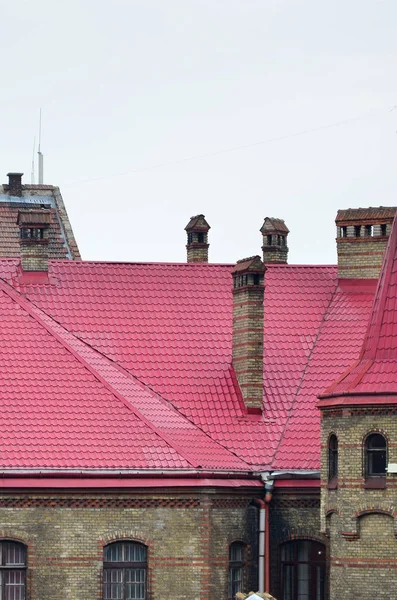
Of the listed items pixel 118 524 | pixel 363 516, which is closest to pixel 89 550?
pixel 118 524

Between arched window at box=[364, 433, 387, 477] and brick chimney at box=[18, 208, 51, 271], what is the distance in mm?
11676

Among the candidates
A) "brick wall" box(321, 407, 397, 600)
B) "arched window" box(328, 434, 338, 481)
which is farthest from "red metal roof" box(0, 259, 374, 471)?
"brick wall" box(321, 407, 397, 600)

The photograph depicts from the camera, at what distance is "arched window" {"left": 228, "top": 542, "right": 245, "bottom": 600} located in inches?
2042

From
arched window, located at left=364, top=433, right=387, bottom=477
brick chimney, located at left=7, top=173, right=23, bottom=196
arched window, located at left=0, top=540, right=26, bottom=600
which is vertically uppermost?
brick chimney, located at left=7, top=173, right=23, bottom=196

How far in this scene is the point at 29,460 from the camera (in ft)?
164

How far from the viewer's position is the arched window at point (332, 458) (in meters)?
51.0

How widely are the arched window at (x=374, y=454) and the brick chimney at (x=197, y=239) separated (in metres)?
13.8

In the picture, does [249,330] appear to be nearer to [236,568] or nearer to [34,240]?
[34,240]

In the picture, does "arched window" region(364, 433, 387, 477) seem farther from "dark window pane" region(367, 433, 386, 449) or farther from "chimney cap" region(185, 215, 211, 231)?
"chimney cap" region(185, 215, 211, 231)

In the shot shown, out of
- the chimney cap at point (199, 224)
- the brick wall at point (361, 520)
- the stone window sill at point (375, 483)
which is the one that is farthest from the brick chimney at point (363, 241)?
the stone window sill at point (375, 483)

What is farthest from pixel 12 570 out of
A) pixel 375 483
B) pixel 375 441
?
pixel 375 441

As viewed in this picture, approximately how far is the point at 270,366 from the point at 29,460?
29.8ft

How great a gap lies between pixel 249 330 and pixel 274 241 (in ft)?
26.1

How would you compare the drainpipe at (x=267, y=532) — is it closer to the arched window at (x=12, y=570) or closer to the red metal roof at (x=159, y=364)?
the red metal roof at (x=159, y=364)
